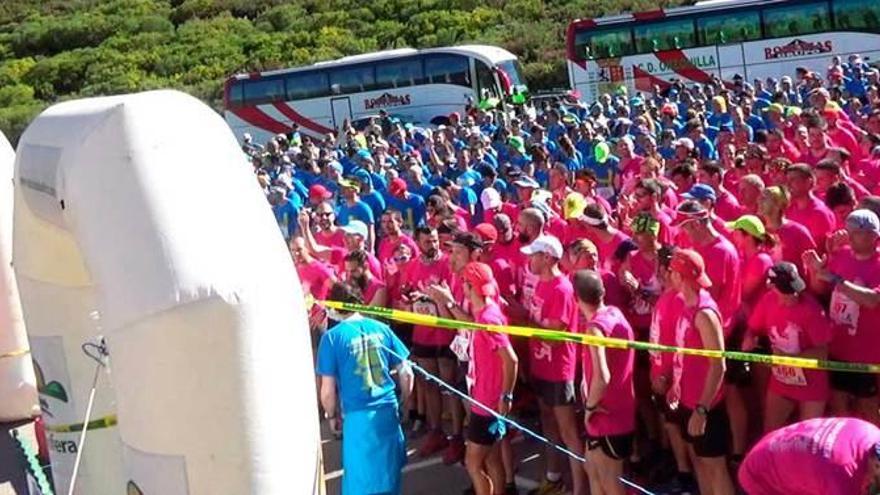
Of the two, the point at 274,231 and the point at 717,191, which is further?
the point at 717,191

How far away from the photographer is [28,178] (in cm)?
547

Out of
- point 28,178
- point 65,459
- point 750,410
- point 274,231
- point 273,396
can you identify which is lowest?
point 750,410

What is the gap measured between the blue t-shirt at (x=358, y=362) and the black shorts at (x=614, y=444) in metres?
1.18

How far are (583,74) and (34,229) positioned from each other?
26221 mm

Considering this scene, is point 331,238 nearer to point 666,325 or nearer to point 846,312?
point 666,325

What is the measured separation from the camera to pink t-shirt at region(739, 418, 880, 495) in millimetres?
3330

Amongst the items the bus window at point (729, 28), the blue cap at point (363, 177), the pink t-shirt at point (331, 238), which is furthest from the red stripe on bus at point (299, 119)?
the pink t-shirt at point (331, 238)

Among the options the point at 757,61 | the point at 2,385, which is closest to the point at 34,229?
the point at 2,385

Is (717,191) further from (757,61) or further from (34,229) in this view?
(757,61)

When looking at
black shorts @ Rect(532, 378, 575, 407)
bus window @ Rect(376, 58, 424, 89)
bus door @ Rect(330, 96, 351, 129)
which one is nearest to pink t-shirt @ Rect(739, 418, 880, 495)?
black shorts @ Rect(532, 378, 575, 407)

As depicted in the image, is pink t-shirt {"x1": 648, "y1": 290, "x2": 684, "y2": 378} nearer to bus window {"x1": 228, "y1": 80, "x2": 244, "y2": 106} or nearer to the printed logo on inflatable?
the printed logo on inflatable

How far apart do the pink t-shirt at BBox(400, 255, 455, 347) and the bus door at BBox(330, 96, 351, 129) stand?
2417 cm

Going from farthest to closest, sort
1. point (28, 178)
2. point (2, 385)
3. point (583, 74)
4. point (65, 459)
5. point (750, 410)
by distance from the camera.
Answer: point (583, 74) → point (2, 385) → point (750, 410) → point (65, 459) → point (28, 178)

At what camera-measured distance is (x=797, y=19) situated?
27.5m
